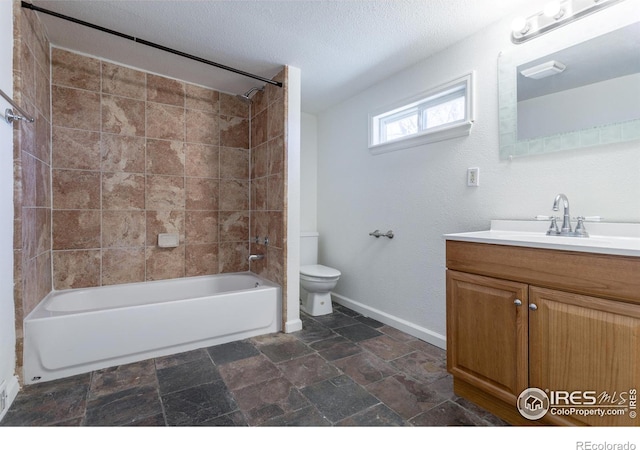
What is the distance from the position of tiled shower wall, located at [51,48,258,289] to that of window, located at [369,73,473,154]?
1.35 m

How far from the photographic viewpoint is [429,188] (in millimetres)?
2275

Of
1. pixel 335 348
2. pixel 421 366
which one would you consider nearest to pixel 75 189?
pixel 335 348

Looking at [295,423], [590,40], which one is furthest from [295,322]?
[590,40]

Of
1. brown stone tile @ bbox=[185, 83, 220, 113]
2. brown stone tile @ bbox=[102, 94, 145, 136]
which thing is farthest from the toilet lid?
brown stone tile @ bbox=[102, 94, 145, 136]

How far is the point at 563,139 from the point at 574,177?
0.67 feet

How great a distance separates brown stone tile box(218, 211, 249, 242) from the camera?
9.75 ft

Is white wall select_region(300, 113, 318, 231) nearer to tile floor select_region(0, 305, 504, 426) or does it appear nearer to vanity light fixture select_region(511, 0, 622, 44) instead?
tile floor select_region(0, 305, 504, 426)

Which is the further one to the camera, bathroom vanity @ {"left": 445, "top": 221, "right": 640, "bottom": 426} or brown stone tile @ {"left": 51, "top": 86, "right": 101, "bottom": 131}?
brown stone tile @ {"left": 51, "top": 86, "right": 101, "bottom": 131}

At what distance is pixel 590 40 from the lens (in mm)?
1492

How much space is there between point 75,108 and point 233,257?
172 centimetres

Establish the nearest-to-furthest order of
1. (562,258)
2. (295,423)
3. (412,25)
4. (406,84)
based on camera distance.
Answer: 1. (562,258)
2. (295,423)
3. (412,25)
4. (406,84)

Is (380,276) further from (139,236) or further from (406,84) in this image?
(139,236)
